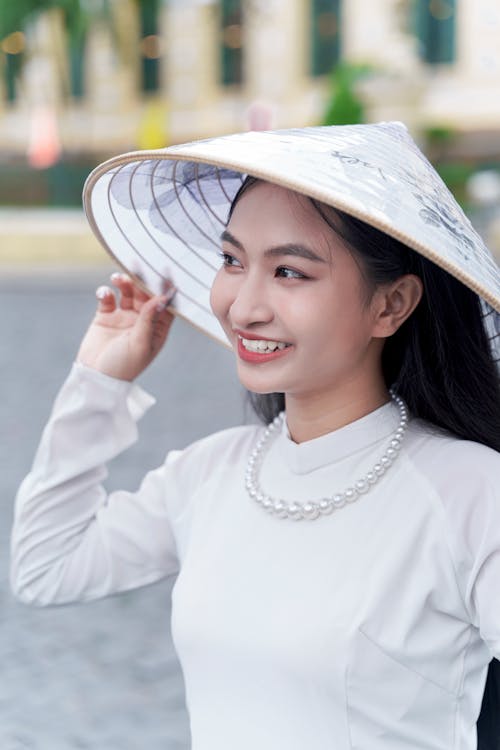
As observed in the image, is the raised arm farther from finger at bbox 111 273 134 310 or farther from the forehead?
the forehead

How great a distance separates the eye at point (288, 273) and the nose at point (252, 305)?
0.03 meters

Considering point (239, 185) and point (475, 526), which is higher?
point (239, 185)

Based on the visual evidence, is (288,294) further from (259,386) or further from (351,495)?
(351,495)

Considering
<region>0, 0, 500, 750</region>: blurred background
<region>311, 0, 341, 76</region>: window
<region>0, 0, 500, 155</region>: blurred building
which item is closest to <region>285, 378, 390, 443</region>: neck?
<region>0, 0, 500, 750</region>: blurred background

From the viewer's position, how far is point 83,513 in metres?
1.99

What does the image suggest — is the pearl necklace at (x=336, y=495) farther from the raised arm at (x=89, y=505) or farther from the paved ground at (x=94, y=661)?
the paved ground at (x=94, y=661)

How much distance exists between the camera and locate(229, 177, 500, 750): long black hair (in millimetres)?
1725

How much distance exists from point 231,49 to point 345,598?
87.3 feet

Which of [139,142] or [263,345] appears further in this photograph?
[139,142]

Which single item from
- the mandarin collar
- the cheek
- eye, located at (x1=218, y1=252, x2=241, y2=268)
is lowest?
the mandarin collar

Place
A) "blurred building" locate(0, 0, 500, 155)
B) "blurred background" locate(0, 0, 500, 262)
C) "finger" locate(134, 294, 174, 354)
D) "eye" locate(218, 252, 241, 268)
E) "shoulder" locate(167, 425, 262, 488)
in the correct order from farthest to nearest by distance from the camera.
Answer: "blurred building" locate(0, 0, 500, 155), "blurred background" locate(0, 0, 500, 262), "finger" locate(134, 294, 174, 354), "shoulder" locate(167, 425, 262, 488), "eye" locate(218, 252, 241, 268)

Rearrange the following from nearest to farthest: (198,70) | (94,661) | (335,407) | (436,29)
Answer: (335,407) → (94,661) → (436,29) → (198,70)

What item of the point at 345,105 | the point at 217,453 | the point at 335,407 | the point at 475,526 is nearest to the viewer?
the point at 475,526

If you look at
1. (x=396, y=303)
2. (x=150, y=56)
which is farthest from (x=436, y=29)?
(x=396, y=303)
